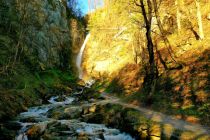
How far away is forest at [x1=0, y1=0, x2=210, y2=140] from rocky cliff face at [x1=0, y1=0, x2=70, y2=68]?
18 cm

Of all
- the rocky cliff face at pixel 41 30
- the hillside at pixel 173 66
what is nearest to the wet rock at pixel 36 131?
the hillside at pixel 173 66

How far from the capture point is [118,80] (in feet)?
124

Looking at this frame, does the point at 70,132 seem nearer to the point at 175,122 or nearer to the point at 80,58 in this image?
the point at 175,122

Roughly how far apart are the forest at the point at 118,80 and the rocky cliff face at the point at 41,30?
18 centimetres

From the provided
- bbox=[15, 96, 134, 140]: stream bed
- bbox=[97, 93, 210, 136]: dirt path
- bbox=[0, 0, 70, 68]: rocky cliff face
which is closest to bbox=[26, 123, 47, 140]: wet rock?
bbox=[15, 96, 134, 140]: stream bed

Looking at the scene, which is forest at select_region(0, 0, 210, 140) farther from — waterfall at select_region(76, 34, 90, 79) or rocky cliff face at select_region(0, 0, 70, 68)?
waterfall at select_region(76, 34, 90, 79)

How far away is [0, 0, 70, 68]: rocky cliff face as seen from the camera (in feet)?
127

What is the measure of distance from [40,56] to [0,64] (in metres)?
16.9

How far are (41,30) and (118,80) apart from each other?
18433 mm

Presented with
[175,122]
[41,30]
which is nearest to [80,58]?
[41,30]

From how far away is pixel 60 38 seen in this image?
196 feet

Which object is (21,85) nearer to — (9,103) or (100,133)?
(9,103)

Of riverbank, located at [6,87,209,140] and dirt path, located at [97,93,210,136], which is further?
riverbank, located at [6,87,209,140]

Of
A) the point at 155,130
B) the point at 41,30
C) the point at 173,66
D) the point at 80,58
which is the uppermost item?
the point at 41,30
